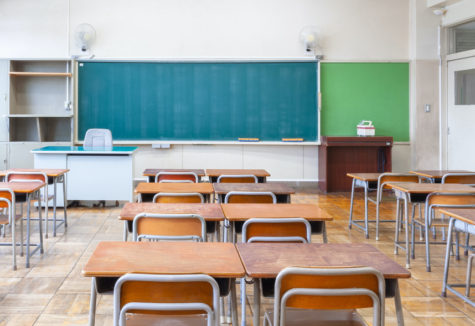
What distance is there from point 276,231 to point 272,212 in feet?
1.11

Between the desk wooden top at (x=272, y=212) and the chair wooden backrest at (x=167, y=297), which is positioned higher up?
the desk wooden top at (x=272, y=212)

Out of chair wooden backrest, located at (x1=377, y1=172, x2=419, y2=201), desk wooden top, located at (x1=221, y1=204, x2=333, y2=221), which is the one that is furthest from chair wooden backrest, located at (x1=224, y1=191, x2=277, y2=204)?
chair wooden backrest, located at (x1=377, y1=172, x2=419, y2=201)

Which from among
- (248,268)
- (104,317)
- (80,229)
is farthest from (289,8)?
(248,268)

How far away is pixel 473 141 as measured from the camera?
8.15 m

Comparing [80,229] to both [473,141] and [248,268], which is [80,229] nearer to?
[248,268]

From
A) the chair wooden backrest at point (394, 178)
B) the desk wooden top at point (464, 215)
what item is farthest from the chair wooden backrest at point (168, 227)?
the chair wooden backrest at point (394, 178)

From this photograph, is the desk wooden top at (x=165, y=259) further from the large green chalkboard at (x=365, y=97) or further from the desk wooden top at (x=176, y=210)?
the large green chalkboard at (x=365, y=97)

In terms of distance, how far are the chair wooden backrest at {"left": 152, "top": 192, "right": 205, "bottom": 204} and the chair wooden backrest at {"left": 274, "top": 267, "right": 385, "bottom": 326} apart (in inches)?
77.0

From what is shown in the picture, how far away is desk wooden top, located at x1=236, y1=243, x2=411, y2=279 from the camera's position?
1.84 meters

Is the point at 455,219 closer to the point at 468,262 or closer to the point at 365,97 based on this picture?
the point at 468,262

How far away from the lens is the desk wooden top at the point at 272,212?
2.87 metres

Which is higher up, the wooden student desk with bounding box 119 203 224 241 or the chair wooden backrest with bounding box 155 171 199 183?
the chair wooden backrest with bounding box 155 171 199 183

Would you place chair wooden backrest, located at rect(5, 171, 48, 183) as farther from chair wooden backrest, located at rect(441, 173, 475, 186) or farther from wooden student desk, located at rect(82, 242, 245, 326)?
chair wooden backrest, located at rect(441, 173, 475, 186)

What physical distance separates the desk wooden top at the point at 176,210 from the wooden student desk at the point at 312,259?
2.38 ft
